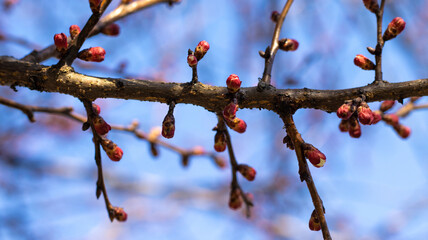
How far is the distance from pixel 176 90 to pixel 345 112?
2.36 ft

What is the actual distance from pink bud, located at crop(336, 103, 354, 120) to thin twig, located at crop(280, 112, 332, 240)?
0.19 metres

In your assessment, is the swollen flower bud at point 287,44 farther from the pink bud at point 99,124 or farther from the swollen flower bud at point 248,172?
the pink bud at point 99,124

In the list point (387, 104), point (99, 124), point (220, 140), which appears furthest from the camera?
point (387, 104)

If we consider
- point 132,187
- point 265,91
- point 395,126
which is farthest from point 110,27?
point 132,187

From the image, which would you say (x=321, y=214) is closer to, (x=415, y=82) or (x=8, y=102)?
(x=415, y=82)

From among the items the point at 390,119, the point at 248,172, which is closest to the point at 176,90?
the point at 248,172

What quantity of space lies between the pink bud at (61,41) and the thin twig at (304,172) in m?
1.04

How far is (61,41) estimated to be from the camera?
5.94 ft

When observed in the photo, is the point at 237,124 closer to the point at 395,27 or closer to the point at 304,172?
the point at 304,172

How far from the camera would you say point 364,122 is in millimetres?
1681

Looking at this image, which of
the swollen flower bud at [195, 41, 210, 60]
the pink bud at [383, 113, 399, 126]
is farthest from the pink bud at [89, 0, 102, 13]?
the pink bud at [383, 113, 399, 126]

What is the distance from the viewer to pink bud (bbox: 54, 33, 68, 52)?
1.80 m

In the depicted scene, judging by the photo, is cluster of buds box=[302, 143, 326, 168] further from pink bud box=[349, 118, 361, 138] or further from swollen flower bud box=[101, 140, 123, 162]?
swollen flower bud box=[101, 140, 123, 162]

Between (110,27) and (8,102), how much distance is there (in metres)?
0.77
